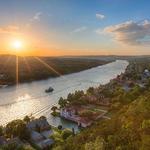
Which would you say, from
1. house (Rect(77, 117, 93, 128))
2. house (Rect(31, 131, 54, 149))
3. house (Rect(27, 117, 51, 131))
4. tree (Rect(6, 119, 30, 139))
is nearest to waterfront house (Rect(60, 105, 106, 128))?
house (Rect(77, 117, 93, 128))

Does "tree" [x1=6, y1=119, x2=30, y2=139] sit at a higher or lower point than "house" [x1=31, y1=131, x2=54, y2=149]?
Answer: higher

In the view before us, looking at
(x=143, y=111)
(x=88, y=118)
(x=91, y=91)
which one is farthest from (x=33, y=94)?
(x=143, y=111)

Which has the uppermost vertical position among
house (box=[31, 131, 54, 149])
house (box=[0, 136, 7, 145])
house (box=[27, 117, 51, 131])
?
house (box=[27, 117, 51, 131])

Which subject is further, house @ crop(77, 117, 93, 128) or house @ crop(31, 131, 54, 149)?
house @ crop(77, 117, 93, 128)

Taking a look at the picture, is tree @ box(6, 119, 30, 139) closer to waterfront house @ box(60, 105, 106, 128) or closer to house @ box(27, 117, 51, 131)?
house @ box(27, 117, 51, 131)

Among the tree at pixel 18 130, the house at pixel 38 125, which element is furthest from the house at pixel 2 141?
the house at pixel 38 125

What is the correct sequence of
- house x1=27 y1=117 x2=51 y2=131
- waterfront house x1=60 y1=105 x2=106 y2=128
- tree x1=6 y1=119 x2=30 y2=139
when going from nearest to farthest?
1. tree x1=6 y1=119 x2=30 y2=139
2. house x1=27 y1=117 x2=51 y2=131
3. waterfront house x1=60 y1=105 x2=106 y2=128

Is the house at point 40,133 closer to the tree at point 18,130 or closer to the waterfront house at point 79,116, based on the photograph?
the tree at point 18,130

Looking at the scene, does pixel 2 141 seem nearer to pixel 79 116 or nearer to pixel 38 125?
pixel 38 125

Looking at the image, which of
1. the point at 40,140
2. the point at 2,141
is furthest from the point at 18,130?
the point at 40,140

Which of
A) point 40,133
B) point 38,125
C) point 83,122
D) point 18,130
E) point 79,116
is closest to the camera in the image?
point 18,130

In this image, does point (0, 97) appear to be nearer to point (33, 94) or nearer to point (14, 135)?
point (33, 94)

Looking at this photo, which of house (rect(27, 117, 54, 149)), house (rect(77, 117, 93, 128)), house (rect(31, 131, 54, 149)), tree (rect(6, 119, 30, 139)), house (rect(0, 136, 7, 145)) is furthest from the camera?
house (rect(77, 117, 93, 128))
